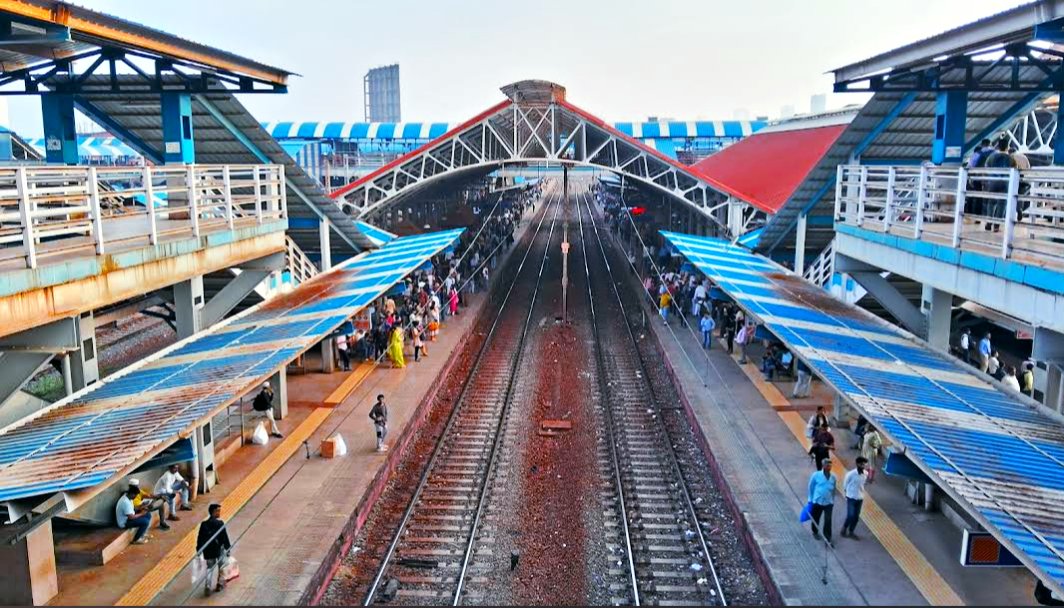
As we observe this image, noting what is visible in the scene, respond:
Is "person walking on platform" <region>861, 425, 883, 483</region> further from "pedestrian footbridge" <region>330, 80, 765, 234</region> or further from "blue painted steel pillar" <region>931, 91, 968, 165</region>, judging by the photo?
"pedestrian footbridge" <region>330, 80, 765, 234</region>

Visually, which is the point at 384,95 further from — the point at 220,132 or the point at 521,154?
the point at 220,132

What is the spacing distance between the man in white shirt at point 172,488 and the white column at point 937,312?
35.6ft

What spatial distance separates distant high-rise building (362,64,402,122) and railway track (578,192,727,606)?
346 feet

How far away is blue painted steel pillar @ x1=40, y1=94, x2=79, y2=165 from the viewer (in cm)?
1650

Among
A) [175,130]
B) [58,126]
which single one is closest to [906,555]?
[175,130]

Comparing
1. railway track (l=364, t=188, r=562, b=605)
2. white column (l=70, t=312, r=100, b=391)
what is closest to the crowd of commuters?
railway track (l=364, t=188, r=562, b=605)

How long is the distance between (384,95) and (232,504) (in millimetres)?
115452

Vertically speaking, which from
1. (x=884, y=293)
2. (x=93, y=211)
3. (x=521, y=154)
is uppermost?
(x=521, y=154)

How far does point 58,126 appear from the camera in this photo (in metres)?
16.6

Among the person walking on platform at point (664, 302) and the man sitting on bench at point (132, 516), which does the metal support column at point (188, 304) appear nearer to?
the man sitting on bench at point (132, 516)

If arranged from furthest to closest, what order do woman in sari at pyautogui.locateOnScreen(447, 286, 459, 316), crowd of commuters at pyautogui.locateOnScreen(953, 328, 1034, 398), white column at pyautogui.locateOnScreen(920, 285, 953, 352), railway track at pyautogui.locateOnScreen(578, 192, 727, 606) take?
1. woman in sari at pyautogui.locateOnScreen(447, 286, 459, 316)
2. crowd of commuters at pyautogui.locateOnScreen(953, 328, 1034, 398)
3. white column at pyautogui.locateOnScreen(920, 285, 953, 352)
4. railway track at pyautogui.locateOnScreen(578, 192, 727, 606)

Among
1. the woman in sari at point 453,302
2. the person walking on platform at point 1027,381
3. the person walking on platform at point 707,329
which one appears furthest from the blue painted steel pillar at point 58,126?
the person walking on platform at point 1027,381

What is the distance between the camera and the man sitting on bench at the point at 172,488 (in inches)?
415

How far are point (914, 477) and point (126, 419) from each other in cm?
815
